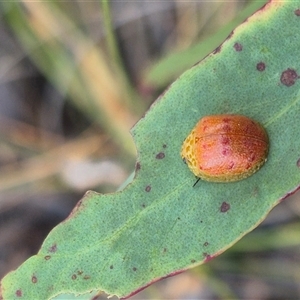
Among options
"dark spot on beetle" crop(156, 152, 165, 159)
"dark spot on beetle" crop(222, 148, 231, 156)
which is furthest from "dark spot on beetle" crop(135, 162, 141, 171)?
"dark spot on beetle" crop(222, 148, 231, 156)

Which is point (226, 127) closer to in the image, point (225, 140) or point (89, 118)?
point (225, 140)

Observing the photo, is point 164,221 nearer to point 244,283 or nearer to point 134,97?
point 134,97

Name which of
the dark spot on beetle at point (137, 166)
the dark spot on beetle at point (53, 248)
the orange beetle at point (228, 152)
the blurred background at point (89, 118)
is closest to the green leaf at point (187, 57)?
the blurred background at point (89, 118)

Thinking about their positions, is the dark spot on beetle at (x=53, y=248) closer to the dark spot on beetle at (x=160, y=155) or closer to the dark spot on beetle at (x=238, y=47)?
the dark spot on beetle at (x=160, y=155)

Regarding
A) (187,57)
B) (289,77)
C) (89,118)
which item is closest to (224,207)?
(289,77)

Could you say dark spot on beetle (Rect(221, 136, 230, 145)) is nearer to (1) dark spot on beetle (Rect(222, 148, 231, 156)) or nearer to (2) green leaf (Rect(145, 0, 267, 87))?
(1) dark spot on beetle (Rect(222, 148, 231, 156))
